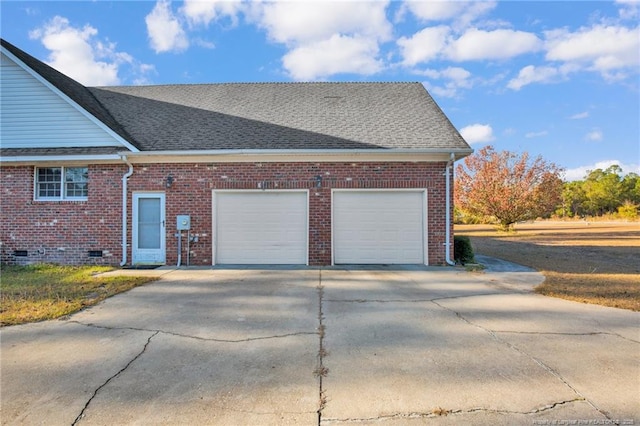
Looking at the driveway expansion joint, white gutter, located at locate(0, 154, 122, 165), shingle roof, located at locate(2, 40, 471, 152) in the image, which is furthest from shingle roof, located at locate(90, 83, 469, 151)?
the driveway expansion joint

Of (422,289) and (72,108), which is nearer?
(422,289)

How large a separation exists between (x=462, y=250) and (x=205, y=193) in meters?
7.66

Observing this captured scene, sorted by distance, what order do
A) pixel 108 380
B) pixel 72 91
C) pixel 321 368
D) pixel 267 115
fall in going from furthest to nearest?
pixel 267 115
pixel 72 91
pixel 321 368
pixel 108 380

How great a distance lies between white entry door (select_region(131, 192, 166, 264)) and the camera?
32.0ft

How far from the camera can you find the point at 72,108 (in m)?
9.89

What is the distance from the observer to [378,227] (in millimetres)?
9703

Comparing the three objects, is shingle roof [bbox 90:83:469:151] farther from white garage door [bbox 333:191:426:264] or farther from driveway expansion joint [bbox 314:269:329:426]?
driveway expansion joint [bbox 314:269:329:426]

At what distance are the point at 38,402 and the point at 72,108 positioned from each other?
9764 millimetres

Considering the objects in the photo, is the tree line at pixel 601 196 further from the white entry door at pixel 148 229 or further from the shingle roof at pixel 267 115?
the white entry door at pixel 148 229

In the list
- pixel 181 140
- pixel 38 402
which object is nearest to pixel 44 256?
pixel 181 140

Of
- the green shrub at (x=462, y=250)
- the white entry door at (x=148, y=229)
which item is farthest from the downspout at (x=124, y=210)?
the green shrub at (x=462, y=250)

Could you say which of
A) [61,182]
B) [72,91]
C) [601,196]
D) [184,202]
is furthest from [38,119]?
[601,196]

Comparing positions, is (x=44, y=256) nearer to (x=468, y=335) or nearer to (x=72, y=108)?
(x=72, y=108)

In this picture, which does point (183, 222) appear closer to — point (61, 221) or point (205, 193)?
point (205, 193)
